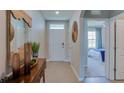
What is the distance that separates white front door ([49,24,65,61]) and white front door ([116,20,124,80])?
14.2ft

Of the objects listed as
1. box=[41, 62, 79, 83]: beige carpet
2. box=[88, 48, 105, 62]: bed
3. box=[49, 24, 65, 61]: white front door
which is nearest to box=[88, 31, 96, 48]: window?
box=[88, 48, 105, 62]: bed

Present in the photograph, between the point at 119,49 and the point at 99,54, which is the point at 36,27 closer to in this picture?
the point at 119,49

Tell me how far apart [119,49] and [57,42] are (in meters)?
4.49

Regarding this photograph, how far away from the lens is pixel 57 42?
875 cm

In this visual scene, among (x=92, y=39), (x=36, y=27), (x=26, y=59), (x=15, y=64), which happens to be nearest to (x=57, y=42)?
(x=92, y=39)

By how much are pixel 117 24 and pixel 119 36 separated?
32 centimetres

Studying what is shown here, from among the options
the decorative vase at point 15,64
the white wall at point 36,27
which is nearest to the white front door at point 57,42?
the white wall at point 36,27

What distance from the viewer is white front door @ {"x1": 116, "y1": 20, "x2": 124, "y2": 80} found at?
15.1 ft

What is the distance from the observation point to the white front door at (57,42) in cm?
870

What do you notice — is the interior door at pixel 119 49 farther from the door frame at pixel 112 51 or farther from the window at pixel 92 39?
the window at pixel 92 39
